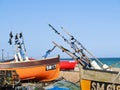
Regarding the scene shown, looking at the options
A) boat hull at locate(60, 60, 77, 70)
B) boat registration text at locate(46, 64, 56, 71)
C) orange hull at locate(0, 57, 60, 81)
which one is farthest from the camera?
boat hull at locate(60, 60, 77, 70)

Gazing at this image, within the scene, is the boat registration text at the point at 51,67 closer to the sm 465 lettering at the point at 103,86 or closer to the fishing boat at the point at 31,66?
the fishing boat at the point at 31,66

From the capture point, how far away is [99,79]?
16000mm

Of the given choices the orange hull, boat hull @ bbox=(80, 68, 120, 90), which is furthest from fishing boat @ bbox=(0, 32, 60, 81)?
boat hull @ bbox=(80, 68, 120, 90)

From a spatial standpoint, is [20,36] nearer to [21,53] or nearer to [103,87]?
[21,53]

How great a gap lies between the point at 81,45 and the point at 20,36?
5.85 metres

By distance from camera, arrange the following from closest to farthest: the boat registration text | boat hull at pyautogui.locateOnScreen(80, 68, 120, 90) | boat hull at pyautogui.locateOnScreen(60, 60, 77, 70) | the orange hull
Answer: boat hull at pyautogui.locateOnScreen(80, 68, 120, 90)
the orange hull
the boat registration text
boat hull at pyautogui.locateOnScreen(60, 60, 77, 70)

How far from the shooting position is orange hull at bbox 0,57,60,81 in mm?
23703

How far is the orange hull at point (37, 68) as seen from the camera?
933 inches

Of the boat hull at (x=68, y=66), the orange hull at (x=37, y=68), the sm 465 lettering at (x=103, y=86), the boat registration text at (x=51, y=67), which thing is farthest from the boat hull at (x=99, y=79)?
the boat hull at (x=68, y=66)

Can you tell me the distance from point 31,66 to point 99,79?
8.87 meters

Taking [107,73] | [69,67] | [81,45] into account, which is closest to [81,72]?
[107,73]

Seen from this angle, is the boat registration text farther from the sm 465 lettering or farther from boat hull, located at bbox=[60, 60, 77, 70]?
boat hull, located at bbox=[60, 60, 77, 70]

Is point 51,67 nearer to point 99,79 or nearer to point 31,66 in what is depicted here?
point 31,66

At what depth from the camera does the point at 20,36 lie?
2466cm
